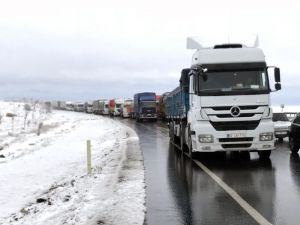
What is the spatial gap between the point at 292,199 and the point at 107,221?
142 inches

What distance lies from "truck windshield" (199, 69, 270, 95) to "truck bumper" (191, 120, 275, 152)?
37.3 inches

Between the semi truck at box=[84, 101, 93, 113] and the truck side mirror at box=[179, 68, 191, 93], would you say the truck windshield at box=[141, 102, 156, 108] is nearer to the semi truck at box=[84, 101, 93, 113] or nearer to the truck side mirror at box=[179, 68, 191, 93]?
the truck side mirror at box=[179, 68, 191, 93]

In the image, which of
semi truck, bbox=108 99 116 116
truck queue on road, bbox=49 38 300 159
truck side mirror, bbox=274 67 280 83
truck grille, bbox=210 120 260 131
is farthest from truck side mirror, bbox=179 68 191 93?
semi truck, bbox=108 99 116 116

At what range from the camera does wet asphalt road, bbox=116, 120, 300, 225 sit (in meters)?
7.89

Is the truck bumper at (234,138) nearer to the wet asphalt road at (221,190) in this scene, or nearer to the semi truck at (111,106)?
the wet asphalt road at (221,190)

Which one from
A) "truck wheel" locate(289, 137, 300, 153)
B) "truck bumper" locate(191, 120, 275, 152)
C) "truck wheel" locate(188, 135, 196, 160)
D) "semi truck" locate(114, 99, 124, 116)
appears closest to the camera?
"truck bumper" locate(191, 120, 275, 152)

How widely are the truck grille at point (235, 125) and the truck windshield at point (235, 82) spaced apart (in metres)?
0.84

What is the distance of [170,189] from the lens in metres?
10.7

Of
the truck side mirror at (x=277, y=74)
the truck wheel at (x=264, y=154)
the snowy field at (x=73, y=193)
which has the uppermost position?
the truck side mirror at (x=277, y=74)

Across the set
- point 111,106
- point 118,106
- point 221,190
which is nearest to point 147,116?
point 118,106

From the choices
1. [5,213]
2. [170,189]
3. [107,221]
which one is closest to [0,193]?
[5,213]

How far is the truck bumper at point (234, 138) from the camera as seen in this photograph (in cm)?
1432

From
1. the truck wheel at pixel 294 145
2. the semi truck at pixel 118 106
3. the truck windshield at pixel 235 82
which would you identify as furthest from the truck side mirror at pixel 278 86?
the semi truck at pixel 118 106

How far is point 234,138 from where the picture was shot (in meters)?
14.3
